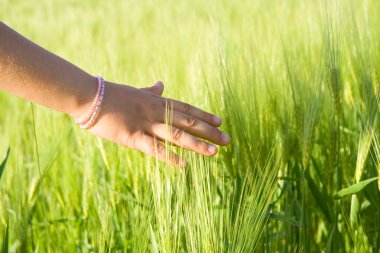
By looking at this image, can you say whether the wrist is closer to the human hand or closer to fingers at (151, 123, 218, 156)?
the human hand

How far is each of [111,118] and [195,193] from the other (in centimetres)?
23

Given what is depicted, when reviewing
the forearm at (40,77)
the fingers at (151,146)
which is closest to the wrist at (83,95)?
the forearm at (40,77)

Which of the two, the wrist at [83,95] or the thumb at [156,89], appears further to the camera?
the thumb at [156,89]

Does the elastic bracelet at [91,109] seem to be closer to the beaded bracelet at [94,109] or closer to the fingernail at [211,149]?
the beaded bracelet at [94,109]

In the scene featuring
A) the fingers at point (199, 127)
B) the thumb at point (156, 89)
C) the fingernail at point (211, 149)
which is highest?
the thumb at point (156, 89)

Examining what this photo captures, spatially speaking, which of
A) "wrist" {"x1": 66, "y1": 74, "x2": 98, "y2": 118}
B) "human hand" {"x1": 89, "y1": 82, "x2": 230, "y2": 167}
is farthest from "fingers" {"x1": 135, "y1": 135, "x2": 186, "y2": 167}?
"wrist" {"x1": 66, "y1": 74, "x2": 98, "y2": 118}

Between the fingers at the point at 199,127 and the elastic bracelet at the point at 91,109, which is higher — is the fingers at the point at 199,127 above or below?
below

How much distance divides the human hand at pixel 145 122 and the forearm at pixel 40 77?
0.04 m

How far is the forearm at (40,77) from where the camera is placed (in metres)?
1.01

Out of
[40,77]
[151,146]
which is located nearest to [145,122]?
[151,146]

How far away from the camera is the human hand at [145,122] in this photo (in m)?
1.06

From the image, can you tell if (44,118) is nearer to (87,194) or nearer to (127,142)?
(87,194)

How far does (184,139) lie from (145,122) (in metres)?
0.09

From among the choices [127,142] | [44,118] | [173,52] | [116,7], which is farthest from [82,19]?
[127,142]
